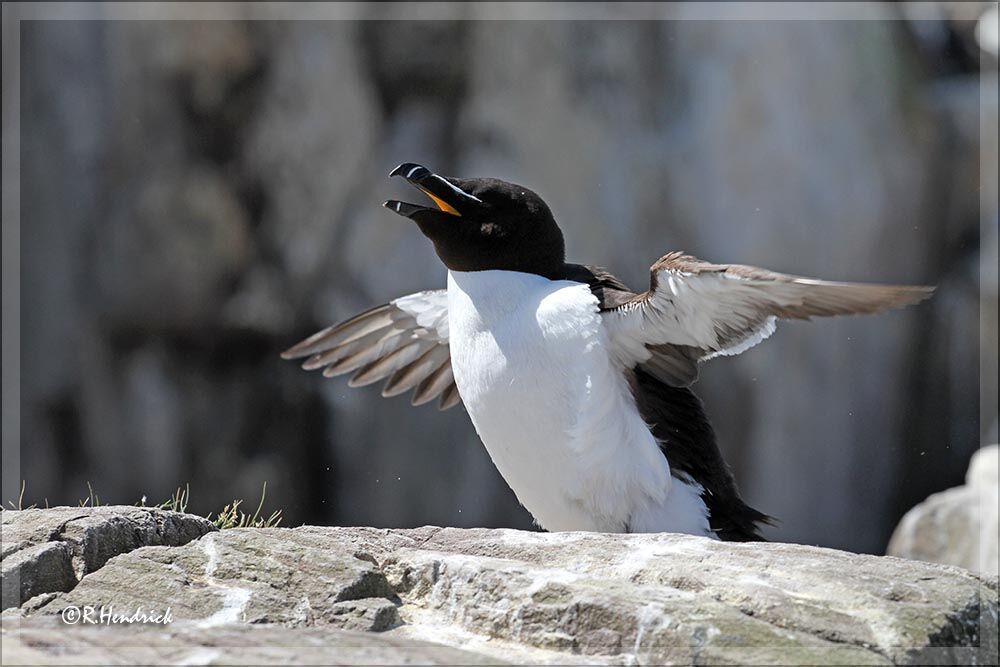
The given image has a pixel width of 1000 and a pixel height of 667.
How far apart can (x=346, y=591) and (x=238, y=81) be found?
28.7ft

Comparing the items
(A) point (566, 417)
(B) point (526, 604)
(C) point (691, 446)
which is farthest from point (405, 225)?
(B) point (526, 604)

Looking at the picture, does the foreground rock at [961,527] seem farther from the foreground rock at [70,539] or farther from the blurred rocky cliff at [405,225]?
the foreground rock at [70,539]

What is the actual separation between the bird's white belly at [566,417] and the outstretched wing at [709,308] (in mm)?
159

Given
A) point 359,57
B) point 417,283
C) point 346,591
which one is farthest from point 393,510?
point 346,591

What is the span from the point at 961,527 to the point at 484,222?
502 cm

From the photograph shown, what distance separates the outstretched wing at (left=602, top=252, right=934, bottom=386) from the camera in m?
4.16

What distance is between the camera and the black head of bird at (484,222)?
17.4 ft

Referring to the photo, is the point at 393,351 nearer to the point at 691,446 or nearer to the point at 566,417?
the point at 566,417

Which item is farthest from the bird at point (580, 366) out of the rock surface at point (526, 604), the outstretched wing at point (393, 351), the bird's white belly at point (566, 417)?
the outstretched wing at point (393, 351)

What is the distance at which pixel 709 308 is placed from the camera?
4754 millimetres

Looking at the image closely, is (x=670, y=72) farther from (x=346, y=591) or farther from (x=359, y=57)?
(x=346, y=591)

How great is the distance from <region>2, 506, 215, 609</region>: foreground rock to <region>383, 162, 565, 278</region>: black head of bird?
1.76 metres

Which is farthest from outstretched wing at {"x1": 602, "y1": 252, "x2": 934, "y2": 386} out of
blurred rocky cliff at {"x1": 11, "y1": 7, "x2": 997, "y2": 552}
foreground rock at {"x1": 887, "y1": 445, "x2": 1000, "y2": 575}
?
blurred rocky cliff at {"x1": 11, "y1": 7, "x2": 997, "y2": 552}

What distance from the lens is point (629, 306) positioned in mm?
4961
